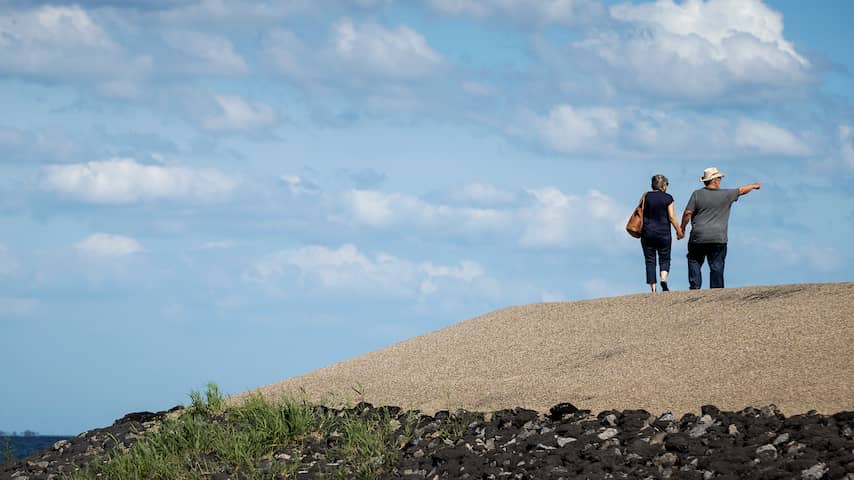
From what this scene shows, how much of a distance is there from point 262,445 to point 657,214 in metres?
7.11

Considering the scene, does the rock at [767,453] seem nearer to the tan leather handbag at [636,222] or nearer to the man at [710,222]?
the man at [710,222]

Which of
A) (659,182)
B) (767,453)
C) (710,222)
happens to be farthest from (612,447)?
(659,182)

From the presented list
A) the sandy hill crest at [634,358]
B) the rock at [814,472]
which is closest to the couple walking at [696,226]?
the sandy hill crest at [634,358]

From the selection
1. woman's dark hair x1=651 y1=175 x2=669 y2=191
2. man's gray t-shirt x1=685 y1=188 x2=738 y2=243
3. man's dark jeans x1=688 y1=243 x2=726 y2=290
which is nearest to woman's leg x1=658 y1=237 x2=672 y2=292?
man's dark jeans x1=688 y1=243 x2=726 y2=290

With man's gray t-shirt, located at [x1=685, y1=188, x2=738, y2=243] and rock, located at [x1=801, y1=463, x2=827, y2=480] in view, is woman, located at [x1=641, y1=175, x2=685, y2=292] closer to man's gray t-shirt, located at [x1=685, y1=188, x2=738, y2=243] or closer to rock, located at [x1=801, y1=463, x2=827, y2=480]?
man's gray t-shirt, located at [x1=685, y1=188, x2=738, y2=243]

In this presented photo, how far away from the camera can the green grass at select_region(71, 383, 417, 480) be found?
27.7 ft

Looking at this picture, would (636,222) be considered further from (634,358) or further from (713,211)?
(634,358)

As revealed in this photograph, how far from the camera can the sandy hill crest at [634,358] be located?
A: 8.88 metres

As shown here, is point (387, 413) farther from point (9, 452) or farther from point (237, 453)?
point (9, 452)

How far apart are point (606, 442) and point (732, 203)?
697cm

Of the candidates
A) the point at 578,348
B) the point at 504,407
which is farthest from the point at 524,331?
the point at 504,407

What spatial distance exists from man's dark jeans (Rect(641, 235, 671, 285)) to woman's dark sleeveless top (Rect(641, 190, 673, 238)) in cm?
→ 7

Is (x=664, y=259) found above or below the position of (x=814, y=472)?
above

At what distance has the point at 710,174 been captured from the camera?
1374 centimetres
